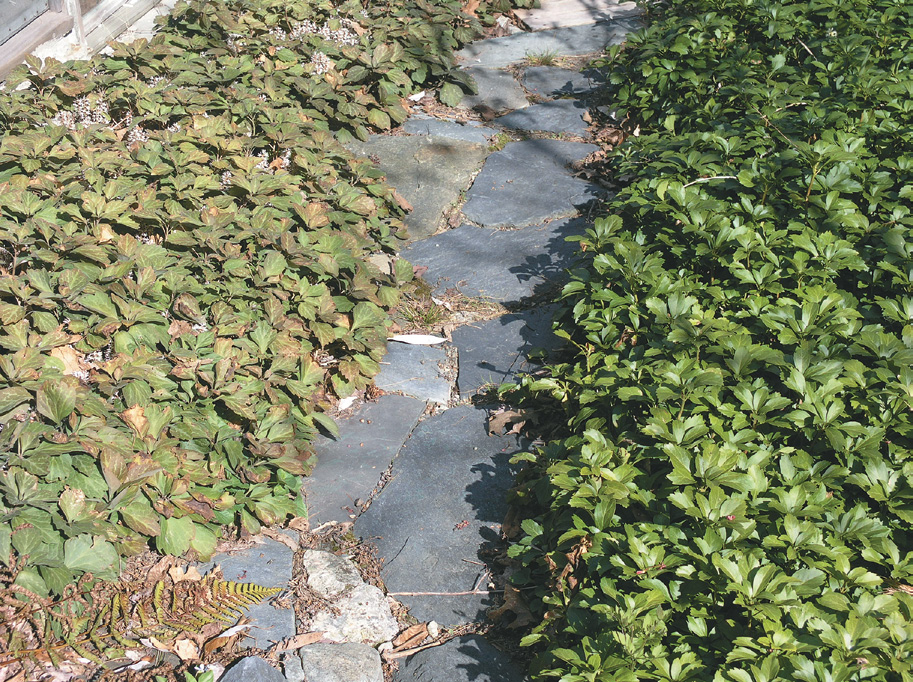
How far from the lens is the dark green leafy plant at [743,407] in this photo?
195 cm

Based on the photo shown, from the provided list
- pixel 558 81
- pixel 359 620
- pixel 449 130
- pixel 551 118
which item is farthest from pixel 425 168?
pixel 359 620

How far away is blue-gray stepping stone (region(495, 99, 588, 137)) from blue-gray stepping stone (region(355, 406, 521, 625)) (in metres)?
2.48

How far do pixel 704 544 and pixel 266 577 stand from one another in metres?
1.46

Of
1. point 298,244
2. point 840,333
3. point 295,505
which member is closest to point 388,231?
point 298,244

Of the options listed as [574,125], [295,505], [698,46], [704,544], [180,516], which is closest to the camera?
[704,544]

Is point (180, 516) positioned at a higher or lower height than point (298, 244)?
lower

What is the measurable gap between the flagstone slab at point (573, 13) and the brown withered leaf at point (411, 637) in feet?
16.7

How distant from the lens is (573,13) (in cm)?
639

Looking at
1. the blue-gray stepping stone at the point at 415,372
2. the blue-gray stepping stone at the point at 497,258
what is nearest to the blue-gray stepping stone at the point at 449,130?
the blue-gray stepping stone at the point at 497,258

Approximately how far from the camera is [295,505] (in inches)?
112

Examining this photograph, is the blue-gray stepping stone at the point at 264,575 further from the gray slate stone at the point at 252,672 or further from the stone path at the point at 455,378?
the gray slate stone at the point at 252,672

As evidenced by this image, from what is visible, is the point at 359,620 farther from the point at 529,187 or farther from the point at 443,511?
the point at 529,187

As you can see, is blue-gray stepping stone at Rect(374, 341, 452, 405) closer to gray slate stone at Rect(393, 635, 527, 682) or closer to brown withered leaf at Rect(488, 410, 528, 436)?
brown withered leaf at Rect(488, 410, 528, 436)

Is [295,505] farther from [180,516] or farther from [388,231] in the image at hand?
[388,231]
